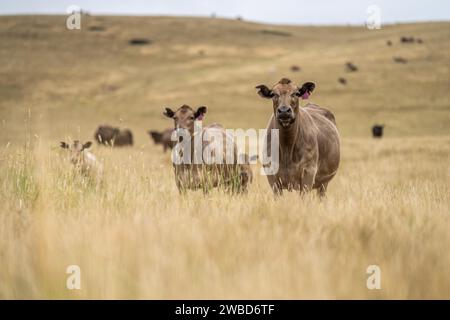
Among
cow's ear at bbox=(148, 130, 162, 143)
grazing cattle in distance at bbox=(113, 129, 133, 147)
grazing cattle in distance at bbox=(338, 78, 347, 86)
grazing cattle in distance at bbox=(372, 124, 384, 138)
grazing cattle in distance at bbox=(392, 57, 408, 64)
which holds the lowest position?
grazing cattle in distance at bbox=(113, 129, 133, 147)

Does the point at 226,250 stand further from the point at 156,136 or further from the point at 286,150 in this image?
the point at 156,136

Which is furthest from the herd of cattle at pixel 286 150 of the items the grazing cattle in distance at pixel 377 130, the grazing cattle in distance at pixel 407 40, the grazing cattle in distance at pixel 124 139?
the grazing cattle in distance at pixel 407 40

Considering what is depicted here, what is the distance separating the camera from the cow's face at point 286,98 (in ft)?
26.2

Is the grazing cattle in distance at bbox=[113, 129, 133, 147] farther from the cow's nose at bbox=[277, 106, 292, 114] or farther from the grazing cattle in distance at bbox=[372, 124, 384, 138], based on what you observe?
the cow's nose at bbox=[277, 106, 292, 114]

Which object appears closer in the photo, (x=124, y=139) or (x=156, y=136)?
(x=124, y=139)

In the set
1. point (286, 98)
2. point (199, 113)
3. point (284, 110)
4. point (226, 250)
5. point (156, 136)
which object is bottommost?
point (226, 250)

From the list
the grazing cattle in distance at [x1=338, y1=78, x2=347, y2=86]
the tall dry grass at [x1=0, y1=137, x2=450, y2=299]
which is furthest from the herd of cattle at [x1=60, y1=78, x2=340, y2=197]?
the grazing cattle in distance at [x1=338, y1=78, x2=347, y2=86]

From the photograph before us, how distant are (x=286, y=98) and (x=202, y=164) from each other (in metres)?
1.95

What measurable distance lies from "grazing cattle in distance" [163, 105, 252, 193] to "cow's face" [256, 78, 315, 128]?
4.14 ft

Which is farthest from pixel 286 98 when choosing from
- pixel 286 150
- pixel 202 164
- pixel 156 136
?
pixel 156 136

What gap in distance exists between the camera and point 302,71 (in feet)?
214

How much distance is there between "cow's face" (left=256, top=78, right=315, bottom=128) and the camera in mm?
8000

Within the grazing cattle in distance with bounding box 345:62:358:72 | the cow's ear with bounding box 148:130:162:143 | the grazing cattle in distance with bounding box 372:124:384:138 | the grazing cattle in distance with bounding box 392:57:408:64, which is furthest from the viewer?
the grazing cattle in distance with bounding box 392:57:408:64

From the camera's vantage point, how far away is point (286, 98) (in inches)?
323
